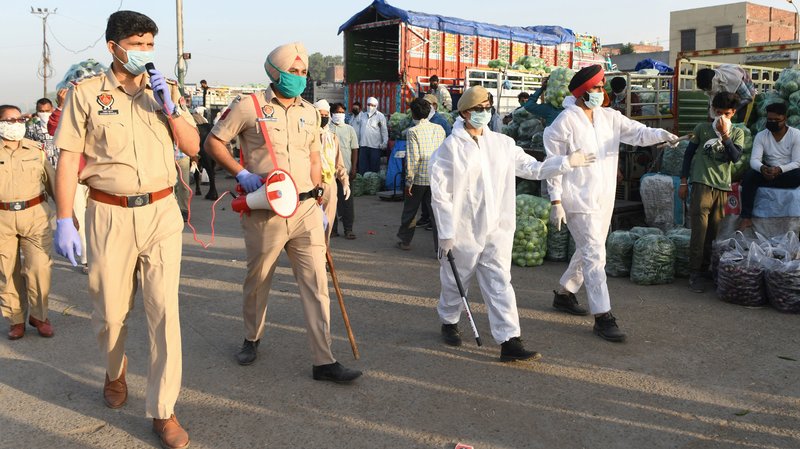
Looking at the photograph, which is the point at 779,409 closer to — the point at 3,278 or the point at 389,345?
the point at 389,345

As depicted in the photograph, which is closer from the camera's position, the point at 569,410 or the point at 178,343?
the point at 178,343

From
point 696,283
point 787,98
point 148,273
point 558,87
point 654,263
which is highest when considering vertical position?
point 558,87

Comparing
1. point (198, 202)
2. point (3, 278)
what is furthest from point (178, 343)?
point (198, 202)

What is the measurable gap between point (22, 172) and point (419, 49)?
52.7 feet

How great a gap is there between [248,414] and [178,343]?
2.16 ft

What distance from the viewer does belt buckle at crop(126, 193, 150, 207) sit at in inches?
156

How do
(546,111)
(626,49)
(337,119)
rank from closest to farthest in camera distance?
(546,111) < (337,119) < (626,49)

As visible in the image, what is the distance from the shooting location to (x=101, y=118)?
389 cm

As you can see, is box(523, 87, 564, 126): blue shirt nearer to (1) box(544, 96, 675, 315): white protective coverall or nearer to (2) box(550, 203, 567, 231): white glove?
(1) box(544, 96, 675, 315): white protective coverall

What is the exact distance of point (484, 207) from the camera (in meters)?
5.19

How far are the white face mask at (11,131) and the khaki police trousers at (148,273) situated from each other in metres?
2.54

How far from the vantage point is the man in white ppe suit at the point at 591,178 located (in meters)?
5.72

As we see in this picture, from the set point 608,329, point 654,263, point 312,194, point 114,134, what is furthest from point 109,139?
point 654,263

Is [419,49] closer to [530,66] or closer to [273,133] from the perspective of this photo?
[530,66]
